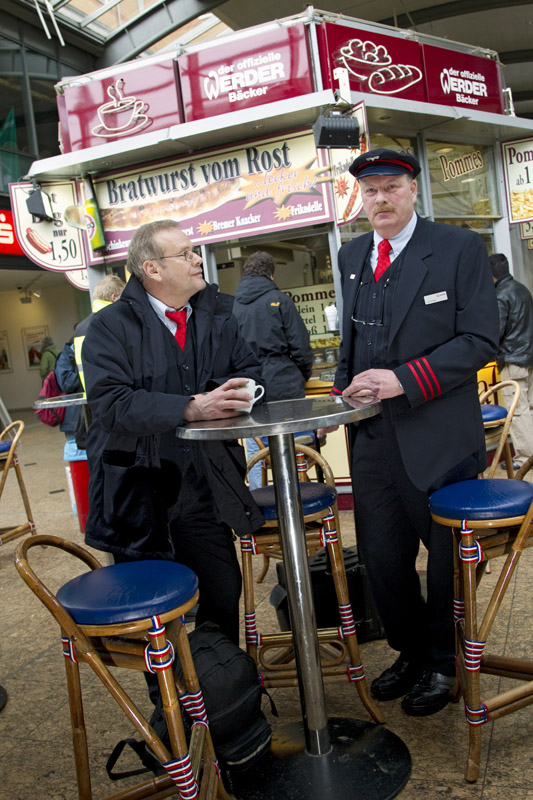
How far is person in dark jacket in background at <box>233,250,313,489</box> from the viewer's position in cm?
498

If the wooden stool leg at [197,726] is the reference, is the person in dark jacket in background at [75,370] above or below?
above

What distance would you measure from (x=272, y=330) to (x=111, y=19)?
11.2 m

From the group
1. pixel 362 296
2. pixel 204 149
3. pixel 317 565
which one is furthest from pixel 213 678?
pixel 204 149

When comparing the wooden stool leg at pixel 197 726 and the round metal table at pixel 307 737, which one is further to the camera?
the round metal table at pixel 307 737

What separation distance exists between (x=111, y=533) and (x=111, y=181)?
4857 millimetres

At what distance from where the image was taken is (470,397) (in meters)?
2.40

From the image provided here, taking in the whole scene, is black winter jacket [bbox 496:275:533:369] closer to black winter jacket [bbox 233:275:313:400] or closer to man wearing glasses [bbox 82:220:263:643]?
black winter jacket [bbox 233:275:313:400]

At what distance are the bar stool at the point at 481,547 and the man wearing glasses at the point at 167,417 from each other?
2.37ft

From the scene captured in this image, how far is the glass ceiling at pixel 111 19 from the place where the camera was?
11.5 metres

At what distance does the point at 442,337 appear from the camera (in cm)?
233

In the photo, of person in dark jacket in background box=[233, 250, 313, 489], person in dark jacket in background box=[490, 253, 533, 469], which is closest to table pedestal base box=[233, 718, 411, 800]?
person in dark jacket in background box=[233, 250, 313, 489]

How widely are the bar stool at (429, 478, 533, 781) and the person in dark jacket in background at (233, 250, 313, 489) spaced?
288 cm

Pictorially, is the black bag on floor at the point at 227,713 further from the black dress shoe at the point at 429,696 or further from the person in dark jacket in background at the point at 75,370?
the person in dark jacket in background at the point at 75,370

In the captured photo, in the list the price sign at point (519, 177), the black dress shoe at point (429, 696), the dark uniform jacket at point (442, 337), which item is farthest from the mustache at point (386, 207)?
the price sign at point (519, 177)
